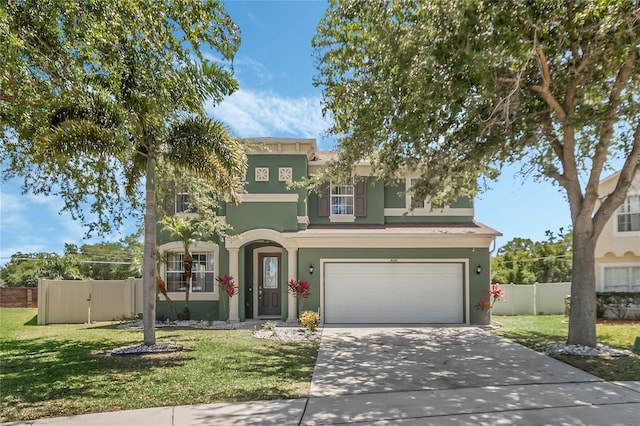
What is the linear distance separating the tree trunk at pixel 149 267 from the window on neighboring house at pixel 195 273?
264 inches

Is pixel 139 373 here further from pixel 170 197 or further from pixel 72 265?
pixel 72 265

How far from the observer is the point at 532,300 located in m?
21.6

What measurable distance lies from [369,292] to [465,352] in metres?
6.15

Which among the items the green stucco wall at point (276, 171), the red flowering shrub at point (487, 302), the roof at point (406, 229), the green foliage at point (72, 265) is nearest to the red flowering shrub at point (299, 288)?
the roof at point (406, 229)

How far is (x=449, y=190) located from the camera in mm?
13938

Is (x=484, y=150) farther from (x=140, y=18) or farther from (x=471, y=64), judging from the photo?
(x=140, y=18)

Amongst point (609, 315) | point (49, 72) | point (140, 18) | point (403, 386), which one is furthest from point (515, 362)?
point (609, 315)

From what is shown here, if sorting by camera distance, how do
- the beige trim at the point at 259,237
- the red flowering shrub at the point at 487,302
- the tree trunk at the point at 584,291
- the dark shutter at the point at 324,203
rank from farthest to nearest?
the dark shutter at the point at 324,203, the beige trim at the point at 259,237, the red flowering shrub at the point at 487,302, the tree trunk at the point at 584,291

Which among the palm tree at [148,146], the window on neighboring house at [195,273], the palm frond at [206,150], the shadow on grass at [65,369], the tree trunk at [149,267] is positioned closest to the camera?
the shadow on grass at [65,369]

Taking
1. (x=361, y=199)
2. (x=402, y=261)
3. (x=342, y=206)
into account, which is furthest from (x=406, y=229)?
(x=342, y=206)

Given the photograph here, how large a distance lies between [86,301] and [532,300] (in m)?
18.7

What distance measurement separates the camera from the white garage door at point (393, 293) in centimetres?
1633

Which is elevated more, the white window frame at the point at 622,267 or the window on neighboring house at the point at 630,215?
the window on neighboring house at the point at 630,215

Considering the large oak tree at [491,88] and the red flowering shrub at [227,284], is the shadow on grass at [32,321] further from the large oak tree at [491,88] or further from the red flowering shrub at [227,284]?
the large oak tree at [491,88]
